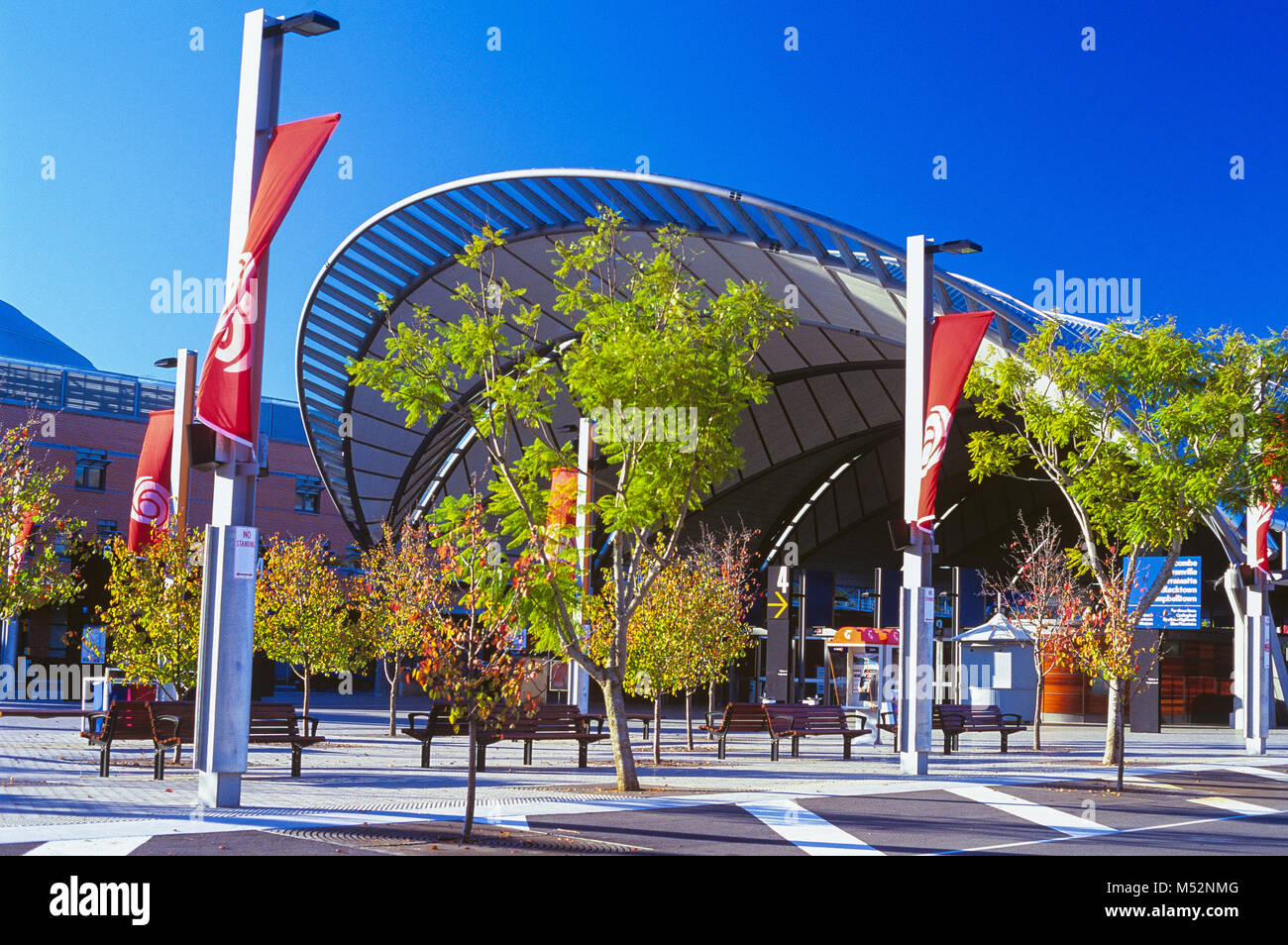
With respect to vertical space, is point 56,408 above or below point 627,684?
above

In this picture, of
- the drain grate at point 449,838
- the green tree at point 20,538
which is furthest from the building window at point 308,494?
the drain grate at point 449,838

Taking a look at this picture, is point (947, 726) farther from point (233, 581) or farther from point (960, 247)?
point (233, 581)

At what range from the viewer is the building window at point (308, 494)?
2709 inches

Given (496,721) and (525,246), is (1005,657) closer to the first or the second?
(525,246)

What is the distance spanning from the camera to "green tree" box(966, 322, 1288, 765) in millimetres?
24359

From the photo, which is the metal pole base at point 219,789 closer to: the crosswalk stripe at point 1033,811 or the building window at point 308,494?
the crosswalk stripe at point 1033,811

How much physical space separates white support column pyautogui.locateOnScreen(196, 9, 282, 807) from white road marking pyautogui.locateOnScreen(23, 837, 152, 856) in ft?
6.83

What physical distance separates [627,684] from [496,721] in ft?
37.0

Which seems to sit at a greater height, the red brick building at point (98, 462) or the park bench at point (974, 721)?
the red brick building at point (98, 462)

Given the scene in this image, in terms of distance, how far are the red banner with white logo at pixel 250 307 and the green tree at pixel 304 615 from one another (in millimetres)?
14259

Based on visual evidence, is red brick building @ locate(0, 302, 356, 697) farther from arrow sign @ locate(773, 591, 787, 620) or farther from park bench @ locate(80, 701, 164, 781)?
park bench @ locate(80, 701, 164, 781)

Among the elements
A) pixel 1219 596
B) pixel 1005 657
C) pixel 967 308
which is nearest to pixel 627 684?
pixel 967 308

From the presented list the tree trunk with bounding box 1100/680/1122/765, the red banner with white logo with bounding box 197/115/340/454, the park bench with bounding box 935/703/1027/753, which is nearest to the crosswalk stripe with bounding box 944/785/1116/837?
the tree trunk with bounding box 1100/680/1122/765

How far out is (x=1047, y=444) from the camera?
87.5 ft
